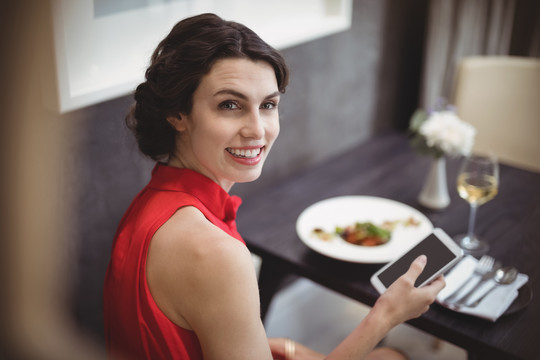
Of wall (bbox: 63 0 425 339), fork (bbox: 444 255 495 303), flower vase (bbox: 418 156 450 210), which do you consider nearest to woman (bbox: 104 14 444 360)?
wall (bbox: 63 0 425 339)

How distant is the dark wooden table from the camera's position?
127 cm

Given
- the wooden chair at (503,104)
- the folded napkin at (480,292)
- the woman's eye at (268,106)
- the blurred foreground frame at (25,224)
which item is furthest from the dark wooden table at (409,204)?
the blurred foreground frame at (25,224)

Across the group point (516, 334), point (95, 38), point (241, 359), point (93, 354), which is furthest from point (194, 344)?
point (95, 38)

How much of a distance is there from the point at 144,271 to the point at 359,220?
2.89 ft

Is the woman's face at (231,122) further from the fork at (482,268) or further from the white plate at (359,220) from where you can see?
the fork at (482,268)

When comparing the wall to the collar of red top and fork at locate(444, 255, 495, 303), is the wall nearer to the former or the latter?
the collar of red top

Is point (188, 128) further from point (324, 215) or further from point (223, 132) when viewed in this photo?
point (324, 215)

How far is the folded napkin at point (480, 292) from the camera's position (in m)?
1.29

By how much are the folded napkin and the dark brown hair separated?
26.4 inches

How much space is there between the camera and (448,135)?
1.77m

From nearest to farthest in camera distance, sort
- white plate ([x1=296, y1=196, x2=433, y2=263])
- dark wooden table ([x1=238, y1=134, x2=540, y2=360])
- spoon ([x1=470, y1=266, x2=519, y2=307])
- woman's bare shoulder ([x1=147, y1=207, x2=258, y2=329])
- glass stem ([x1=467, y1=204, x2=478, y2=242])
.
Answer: woman's bare shoulder ([x1=147, y1=207, x2=258, y2=329]) → dark wooden table ([x1=238, y1=134, x2=540, y2=360]) → spoon ([x1=470, y1=266, x2=519, y2=307]) → white plate ([x1=296, y1=196, x2=433, y2=263]) → glass stem ([x1=467, y1=204, x2=478, y2=242])

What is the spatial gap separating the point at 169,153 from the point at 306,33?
3.49ft

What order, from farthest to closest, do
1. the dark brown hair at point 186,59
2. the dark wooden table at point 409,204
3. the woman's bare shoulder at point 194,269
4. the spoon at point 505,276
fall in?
the spoon at point 505,276, the dark wooden table at point 409,204, the dark brown hair at point 186,59, the woman's bare shoulder at point 194,269

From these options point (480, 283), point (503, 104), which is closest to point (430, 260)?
point (480, 283)
